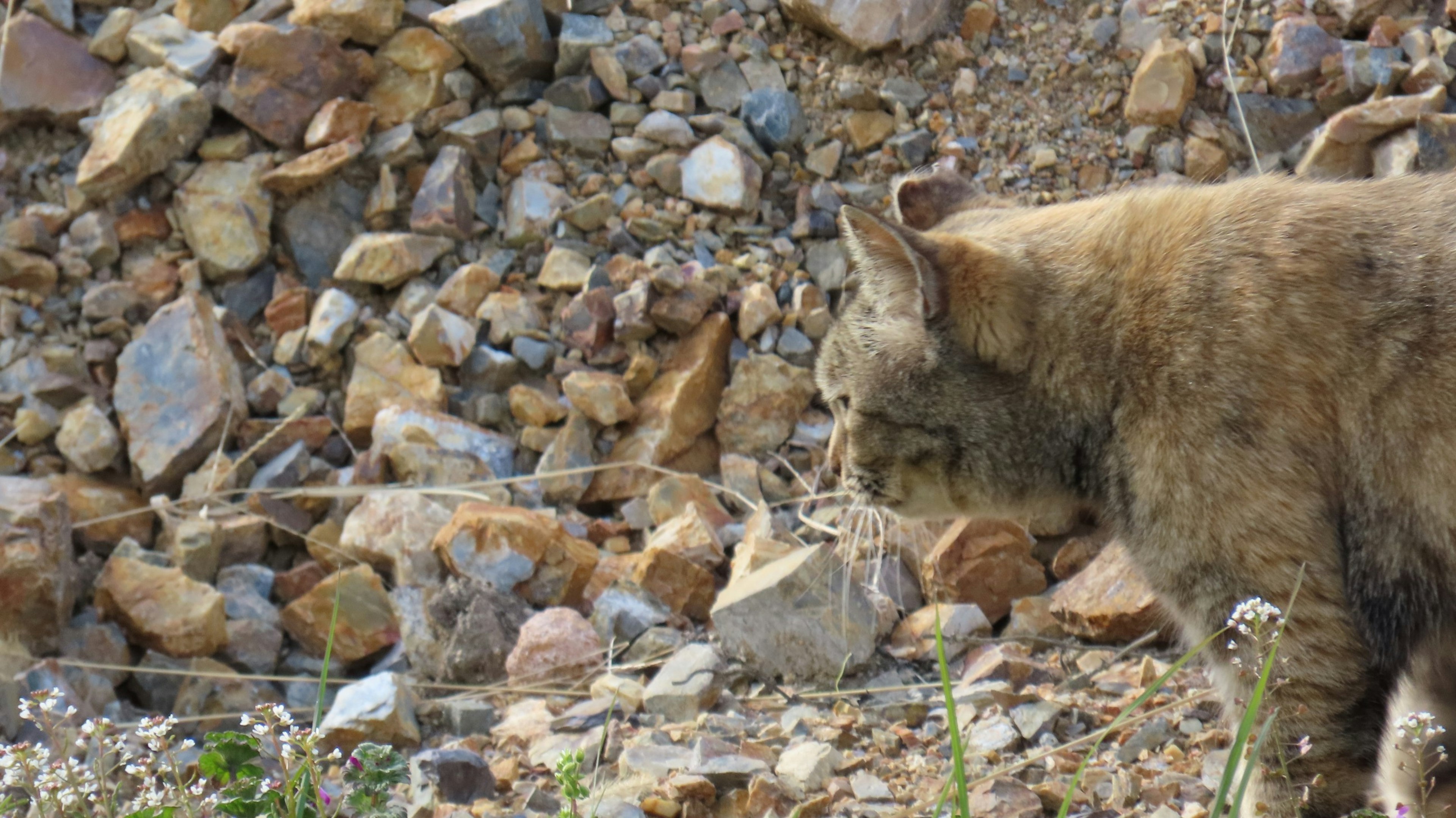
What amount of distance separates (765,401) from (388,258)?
4.84ft

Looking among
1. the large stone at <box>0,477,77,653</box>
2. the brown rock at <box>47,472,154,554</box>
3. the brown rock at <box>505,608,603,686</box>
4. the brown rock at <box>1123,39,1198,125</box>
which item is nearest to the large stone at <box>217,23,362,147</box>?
the brown rock at <box>47,472,154,554</box>

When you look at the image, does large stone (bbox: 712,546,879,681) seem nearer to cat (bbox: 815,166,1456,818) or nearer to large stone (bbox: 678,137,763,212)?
cat (bbox: 815,166,1456,818)

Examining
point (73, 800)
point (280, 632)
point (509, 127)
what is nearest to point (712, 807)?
point (73, 800)

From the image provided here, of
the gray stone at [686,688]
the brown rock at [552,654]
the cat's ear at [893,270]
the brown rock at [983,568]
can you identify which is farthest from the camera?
the brown rock at [983,568]

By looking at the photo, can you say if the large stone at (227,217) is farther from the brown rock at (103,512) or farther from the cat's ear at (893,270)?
the cat's ear at (893,270)

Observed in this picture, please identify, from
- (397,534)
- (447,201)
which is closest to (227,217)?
(447,201)

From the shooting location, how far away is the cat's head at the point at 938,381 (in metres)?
2.71

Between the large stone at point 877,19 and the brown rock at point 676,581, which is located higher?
the large stone at point 877,19

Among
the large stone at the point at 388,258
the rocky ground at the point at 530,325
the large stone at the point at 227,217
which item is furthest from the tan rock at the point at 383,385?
the large stone at the point at 227,217

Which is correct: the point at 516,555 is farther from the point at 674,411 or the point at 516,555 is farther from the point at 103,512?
the point at 103,512

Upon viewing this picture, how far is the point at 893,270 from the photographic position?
2.79m

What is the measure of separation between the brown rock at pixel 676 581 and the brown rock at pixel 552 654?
0.27m

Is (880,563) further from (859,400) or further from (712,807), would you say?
(712,807)

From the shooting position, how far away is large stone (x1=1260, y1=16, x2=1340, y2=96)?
448 cm
